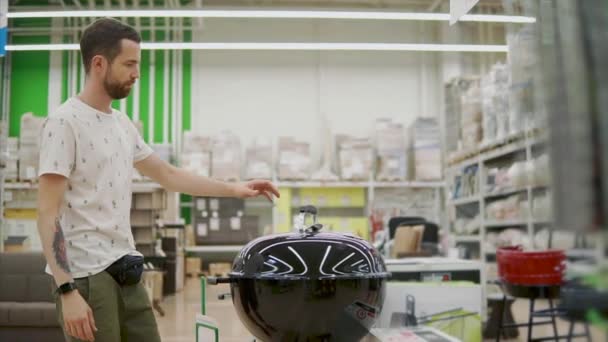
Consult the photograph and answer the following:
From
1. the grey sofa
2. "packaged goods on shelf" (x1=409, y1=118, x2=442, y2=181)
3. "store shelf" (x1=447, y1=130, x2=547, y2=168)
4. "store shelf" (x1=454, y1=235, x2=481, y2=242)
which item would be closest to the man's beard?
"store shelf" (x1=447, y1=130, x2=547, y2=168)

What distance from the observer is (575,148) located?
0.45 meters

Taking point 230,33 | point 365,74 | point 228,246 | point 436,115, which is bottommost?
point 228,246

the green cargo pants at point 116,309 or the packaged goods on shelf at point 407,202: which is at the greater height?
the packaged goods on shelf at point 407,202

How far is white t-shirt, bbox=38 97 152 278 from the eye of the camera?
1553mm

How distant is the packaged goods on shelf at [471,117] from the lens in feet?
22.5

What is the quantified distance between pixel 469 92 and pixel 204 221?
192 inches

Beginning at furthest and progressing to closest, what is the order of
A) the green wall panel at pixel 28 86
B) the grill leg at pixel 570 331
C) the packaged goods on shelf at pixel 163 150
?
the green wall panel at pixel 28 86, the packaged goods on shelf at pixel 163 150, the grill leg at pixel 570 331

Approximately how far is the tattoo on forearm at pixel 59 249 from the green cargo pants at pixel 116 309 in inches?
4.2

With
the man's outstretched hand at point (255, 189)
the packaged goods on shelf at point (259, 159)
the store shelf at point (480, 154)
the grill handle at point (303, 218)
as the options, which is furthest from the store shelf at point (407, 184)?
the grill handle at point (303, 218)

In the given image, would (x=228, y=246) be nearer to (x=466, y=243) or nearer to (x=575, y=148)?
(x=466, y=243)

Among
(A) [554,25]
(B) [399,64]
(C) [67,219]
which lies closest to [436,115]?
(B) [399,64]

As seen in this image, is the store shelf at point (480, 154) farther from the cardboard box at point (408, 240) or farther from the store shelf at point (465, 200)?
the cardboard box at point (408, 240)

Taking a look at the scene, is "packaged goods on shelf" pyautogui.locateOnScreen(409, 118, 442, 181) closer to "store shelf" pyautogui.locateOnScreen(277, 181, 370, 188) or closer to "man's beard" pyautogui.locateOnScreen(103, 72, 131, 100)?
"store shelf" pyautogui.locateOnScreen(277, 181, 370, 188)

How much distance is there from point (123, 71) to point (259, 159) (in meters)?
8.70
